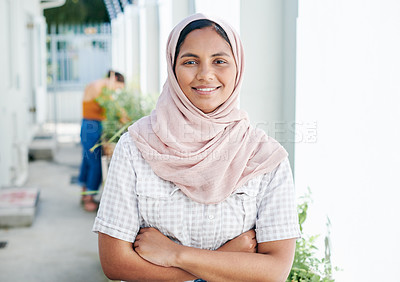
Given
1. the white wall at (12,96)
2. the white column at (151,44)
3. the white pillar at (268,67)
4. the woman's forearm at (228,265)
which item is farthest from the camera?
the white column at (151,44)

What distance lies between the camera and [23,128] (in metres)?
6.80

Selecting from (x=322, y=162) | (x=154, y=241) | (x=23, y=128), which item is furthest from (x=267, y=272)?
(x=23, y=128)

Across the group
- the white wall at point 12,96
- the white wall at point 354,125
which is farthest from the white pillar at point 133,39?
the white wall at point 354,125

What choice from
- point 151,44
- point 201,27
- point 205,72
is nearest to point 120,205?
point 205,72

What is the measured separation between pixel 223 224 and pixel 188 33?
2.04 ft

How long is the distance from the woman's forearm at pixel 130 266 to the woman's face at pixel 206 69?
0.51m

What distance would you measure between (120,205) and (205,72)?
1.62 feet

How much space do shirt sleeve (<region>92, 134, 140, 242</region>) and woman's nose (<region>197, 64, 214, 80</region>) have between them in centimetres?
35

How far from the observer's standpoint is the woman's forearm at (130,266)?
1419 millimetres

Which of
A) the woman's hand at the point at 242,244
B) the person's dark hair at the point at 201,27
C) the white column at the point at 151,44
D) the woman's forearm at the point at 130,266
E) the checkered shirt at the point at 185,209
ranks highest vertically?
the white column at the point at 151,44

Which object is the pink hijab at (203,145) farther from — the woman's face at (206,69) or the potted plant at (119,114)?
the potted plant at (119,114)

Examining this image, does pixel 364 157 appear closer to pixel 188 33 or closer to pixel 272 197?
pixel 272 197

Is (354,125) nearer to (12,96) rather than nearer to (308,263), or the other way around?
(308,263)

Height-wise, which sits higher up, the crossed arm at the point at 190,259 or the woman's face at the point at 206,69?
the woman's face at the point at 206,69
